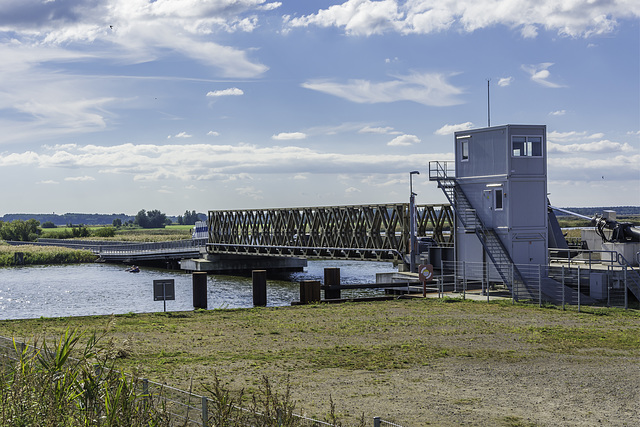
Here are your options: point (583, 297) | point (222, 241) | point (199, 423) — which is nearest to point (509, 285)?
point (583, 297)

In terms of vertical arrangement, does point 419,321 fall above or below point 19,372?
below

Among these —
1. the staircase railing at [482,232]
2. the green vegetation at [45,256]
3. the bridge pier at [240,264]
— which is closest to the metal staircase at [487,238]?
the staircase railing at [482,232]

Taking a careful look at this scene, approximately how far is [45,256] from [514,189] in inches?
3257

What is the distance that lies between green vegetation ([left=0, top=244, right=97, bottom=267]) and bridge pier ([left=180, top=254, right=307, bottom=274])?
2741 centimetres

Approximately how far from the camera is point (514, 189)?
118 feet

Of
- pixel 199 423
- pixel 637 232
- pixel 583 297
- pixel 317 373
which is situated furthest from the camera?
pixel 637 232

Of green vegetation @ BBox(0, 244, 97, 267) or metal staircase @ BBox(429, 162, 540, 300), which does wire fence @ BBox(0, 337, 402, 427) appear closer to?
metal staircase @ BBox(429, 162, 540, 300)

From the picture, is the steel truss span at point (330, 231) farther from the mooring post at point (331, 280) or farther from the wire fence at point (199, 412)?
the wire fence at point (199, 412)

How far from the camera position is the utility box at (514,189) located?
118 feet

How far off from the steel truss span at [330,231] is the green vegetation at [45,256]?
27151mm

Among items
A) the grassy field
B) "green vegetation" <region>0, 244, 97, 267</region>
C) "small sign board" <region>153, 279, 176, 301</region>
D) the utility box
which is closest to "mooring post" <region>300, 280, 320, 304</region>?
the grassy field

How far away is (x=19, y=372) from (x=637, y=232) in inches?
1405

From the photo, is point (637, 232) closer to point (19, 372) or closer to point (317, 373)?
point (317, 373)

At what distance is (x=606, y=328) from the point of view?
960 inches
